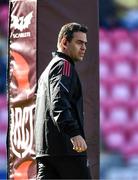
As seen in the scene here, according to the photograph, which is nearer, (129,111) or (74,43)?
(74,43)

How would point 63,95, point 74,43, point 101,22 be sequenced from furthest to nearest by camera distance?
point 101,22 → point 74,43 → point 63,95

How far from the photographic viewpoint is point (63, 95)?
12.3 ft

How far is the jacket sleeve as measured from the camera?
3.71 m

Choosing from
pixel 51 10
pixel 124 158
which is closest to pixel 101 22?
pixel 124 158

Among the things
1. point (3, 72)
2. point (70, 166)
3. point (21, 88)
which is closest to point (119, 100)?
point (3, 72)

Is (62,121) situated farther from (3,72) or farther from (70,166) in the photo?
(3,72)

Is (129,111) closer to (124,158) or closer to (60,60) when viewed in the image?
(124,158)

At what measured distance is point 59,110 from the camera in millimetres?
3721

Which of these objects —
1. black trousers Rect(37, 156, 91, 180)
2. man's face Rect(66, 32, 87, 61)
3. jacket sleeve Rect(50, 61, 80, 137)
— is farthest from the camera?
man's face Rect(66, 32, 87, 61)

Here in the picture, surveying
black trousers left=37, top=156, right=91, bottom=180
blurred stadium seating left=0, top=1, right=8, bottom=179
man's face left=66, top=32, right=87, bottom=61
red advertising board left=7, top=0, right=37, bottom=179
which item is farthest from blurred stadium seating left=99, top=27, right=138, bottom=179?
black trousers left=37, top=156, right=91, bottom=180

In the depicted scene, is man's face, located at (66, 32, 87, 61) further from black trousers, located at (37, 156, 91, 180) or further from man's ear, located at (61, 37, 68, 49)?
black trousers, located at (37, 156, 91, 180)

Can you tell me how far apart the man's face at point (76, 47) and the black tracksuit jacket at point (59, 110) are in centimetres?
5

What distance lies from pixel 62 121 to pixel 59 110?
0.07 meters

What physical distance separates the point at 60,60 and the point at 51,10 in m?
0.92
